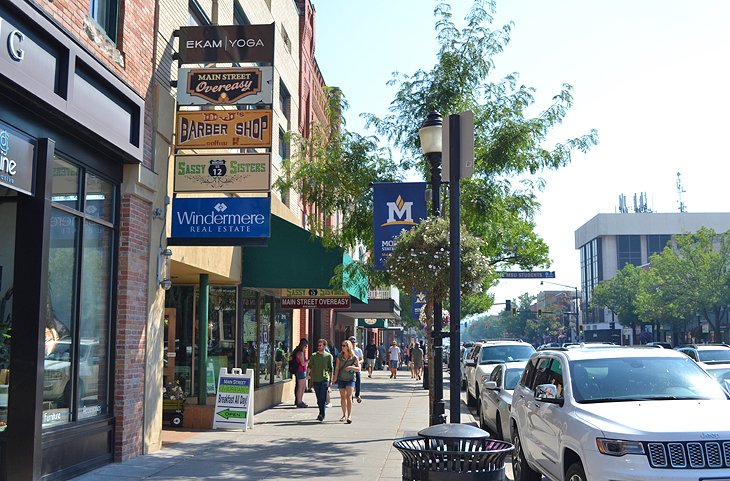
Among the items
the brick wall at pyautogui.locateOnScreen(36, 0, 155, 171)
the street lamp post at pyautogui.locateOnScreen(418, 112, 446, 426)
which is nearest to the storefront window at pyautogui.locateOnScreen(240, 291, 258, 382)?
the brick wall at pyautogui.locateOnScreen(36, 0, 155, 171)

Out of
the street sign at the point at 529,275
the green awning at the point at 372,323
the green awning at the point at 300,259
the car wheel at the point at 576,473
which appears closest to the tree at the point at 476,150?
the green awning at the point at 300,259

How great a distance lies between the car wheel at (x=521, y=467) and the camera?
926cm

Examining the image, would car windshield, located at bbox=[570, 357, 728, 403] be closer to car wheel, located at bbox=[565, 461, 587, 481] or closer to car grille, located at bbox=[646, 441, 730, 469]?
car wheel, located at bbox=[565, 461, 587, 481]

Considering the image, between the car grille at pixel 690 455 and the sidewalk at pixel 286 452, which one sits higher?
the car grille at pixel 690 455

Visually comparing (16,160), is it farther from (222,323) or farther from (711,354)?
(711,354)

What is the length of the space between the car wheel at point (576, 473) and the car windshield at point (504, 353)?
40.8 feet

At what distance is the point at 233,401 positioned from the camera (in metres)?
14.1

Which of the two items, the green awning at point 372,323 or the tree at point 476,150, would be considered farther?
the green awning at point 372,323

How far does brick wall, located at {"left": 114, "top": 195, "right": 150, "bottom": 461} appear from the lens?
33.7 feet

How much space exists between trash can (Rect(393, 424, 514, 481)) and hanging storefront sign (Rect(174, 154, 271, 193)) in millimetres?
6923

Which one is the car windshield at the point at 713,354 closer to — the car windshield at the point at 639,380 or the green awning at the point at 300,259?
the green awning at the point at 300,259

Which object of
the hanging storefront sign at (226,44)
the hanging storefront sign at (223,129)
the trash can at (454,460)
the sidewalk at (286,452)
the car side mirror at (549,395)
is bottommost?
the sidewalk at (286,452)

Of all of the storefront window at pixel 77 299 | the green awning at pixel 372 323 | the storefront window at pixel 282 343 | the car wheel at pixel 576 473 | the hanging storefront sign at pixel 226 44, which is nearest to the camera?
the car wheel at pixel 576 473

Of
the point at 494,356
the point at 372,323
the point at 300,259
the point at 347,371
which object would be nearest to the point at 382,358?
the point at 372,323
